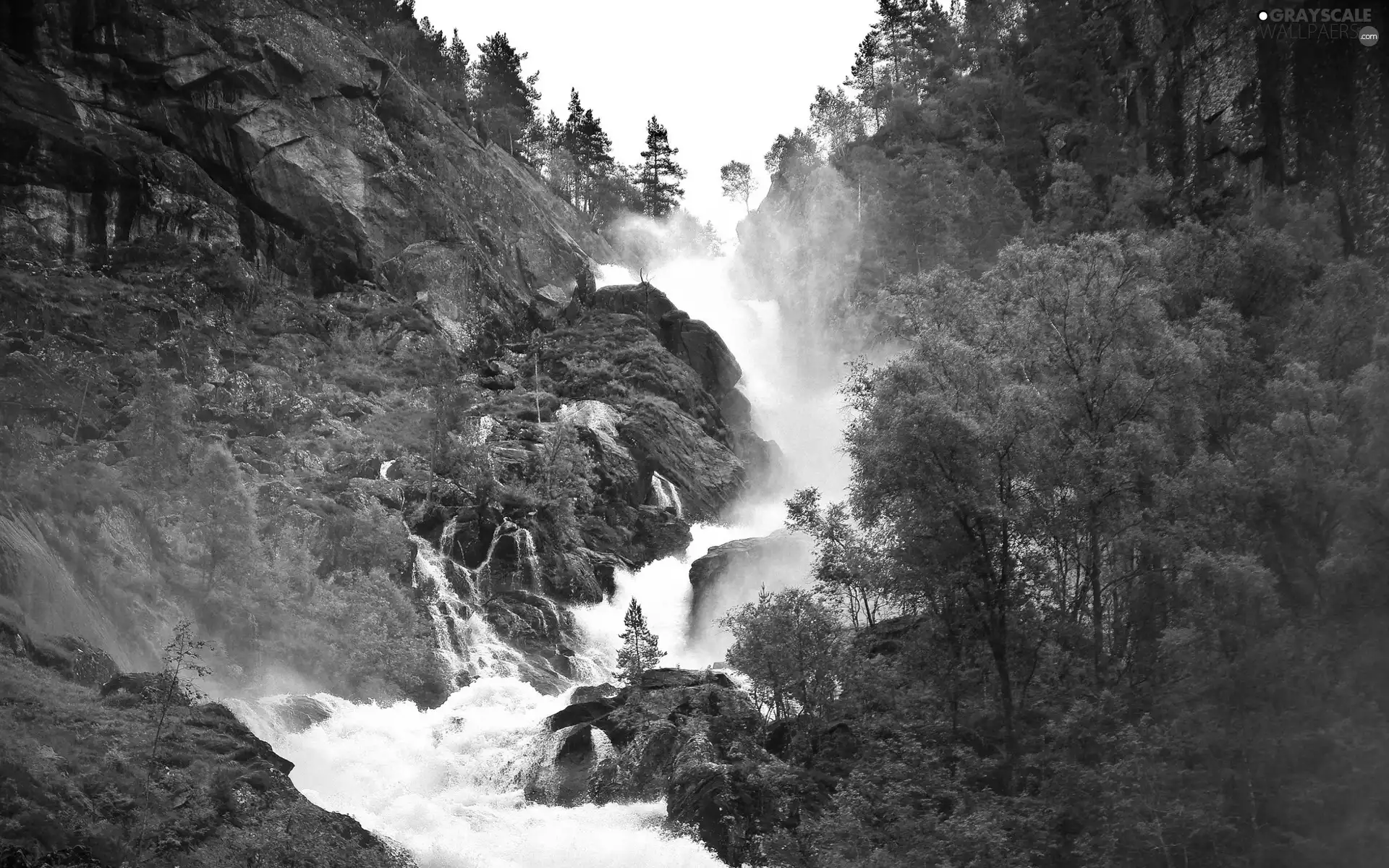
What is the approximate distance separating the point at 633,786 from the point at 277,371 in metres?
33.8

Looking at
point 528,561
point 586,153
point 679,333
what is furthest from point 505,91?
point 528,561

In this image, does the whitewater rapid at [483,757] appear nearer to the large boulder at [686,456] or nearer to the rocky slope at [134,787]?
the rocky slope at [134,787]

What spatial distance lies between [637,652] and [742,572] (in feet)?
33.7

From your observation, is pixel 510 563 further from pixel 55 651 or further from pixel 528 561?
pixel 55 651

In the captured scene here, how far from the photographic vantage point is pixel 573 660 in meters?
41.2

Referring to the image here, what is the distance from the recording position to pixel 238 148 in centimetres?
5722

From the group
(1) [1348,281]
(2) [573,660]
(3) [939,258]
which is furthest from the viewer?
(3) [939,258]

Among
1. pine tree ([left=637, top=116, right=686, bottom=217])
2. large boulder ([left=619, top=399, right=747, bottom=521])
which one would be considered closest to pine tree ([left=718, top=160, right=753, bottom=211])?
pine tree ([left=637, top=116, right=686, bottom=217])

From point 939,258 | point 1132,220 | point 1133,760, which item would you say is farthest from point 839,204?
Result: point 1133,760

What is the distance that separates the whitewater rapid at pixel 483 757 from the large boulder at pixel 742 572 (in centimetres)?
70

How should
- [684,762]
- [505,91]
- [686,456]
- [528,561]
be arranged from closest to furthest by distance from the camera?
Result: [684,762], [528,561], [686,456], [505,91]

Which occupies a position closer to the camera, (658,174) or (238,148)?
(238,148)

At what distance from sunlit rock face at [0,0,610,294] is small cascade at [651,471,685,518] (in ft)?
64.7

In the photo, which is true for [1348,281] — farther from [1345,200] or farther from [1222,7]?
[1222,7]
